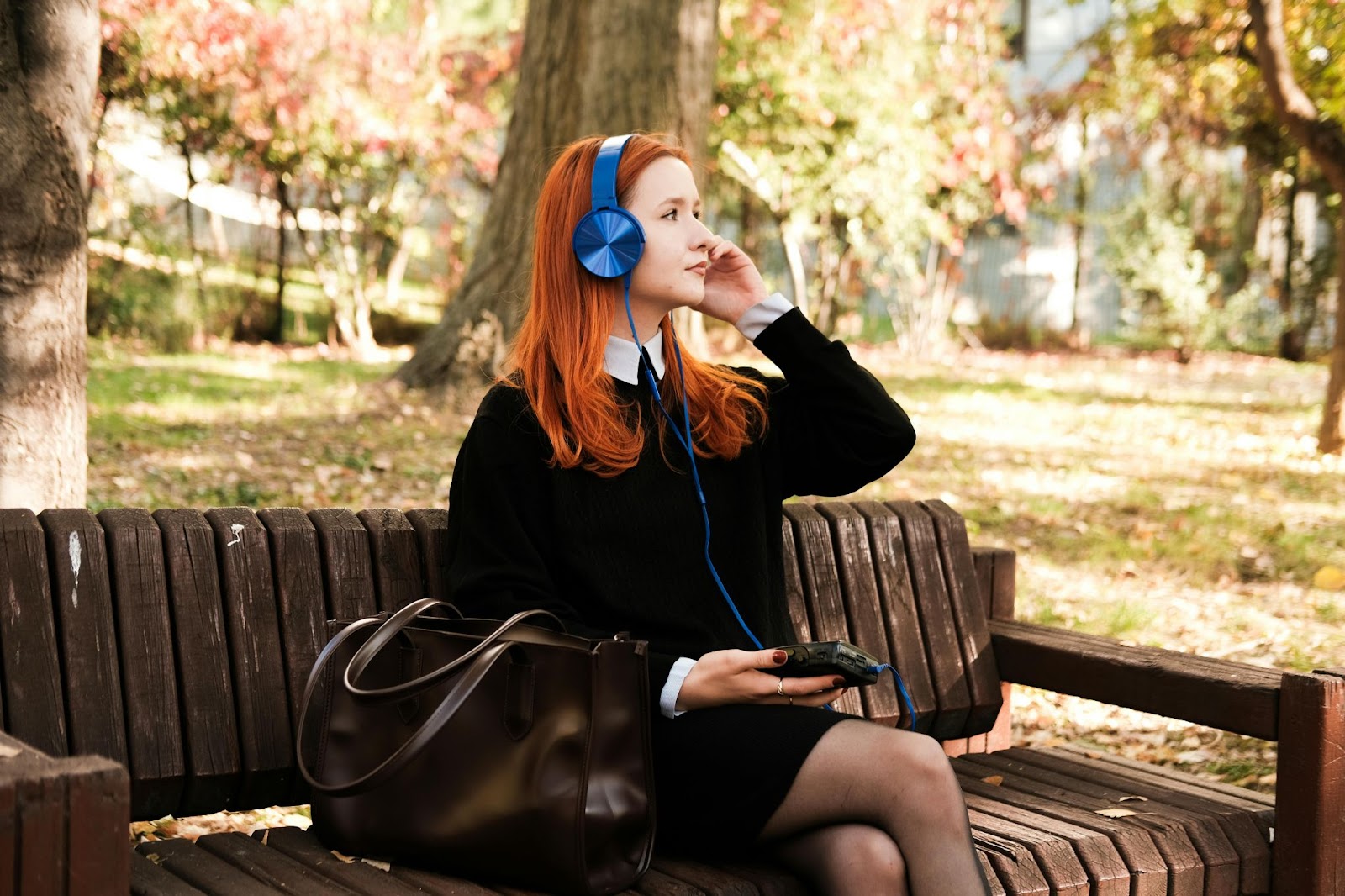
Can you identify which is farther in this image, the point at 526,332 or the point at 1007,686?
the point at 1007,686

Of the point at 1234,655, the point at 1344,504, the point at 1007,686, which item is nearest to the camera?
the point at 1007,686

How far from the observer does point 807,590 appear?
3.47 m

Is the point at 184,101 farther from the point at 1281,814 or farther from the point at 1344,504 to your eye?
the point at 1281,814

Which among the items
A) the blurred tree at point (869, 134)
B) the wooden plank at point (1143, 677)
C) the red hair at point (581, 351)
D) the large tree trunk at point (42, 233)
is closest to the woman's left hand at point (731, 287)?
the red hair at point (581, 351)

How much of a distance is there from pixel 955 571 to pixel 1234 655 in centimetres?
267

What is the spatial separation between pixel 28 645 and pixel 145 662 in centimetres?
21

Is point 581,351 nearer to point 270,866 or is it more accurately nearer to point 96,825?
point 270,866

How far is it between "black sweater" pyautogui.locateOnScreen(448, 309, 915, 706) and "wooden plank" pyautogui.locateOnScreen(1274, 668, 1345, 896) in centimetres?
95

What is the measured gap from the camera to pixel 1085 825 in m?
2.91

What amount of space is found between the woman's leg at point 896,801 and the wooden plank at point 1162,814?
66 cm

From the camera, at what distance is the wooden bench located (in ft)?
8.42

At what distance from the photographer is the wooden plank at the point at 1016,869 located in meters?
2.67

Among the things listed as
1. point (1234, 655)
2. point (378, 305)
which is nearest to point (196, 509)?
point (1234, 655)

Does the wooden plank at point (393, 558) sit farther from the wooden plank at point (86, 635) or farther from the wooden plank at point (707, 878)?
the wooden plank at point (707, 878)
